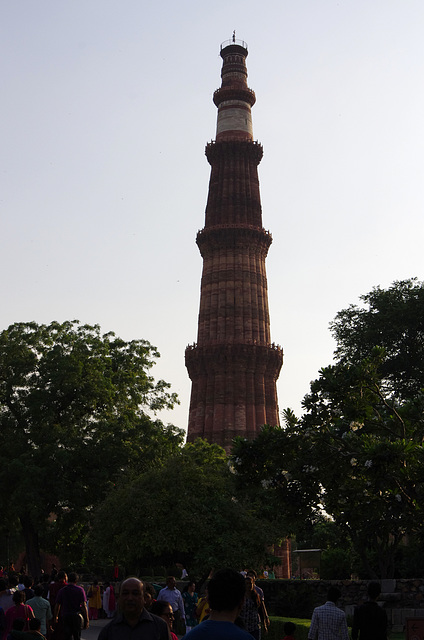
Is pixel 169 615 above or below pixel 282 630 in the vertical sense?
below

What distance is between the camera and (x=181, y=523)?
93.5 ft

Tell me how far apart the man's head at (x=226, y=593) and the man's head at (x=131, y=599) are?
124 centimetres

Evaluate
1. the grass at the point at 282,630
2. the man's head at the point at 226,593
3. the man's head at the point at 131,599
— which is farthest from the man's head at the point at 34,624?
the grass at the point at 282,630

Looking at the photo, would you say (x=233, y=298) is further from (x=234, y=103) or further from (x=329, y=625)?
(x=329, y=625)

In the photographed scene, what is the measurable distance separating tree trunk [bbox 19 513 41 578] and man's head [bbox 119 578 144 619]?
3221 centimetres

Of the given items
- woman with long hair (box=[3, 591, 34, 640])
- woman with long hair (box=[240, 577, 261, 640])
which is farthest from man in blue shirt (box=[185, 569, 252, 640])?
woman with long hair (box=[240, 577, 261, 640])

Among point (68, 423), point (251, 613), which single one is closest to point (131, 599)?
point (251, 613)

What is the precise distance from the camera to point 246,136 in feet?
195

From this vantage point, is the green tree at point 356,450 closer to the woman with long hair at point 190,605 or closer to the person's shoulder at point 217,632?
the woman with long hair at point 190,605

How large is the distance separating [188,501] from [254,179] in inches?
1375

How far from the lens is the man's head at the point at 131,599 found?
20.6 ft

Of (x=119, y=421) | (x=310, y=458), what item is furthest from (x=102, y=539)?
(x=310, y=458)

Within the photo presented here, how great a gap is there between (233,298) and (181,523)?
1091 inches

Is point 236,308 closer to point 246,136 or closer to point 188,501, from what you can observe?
point 246,136
